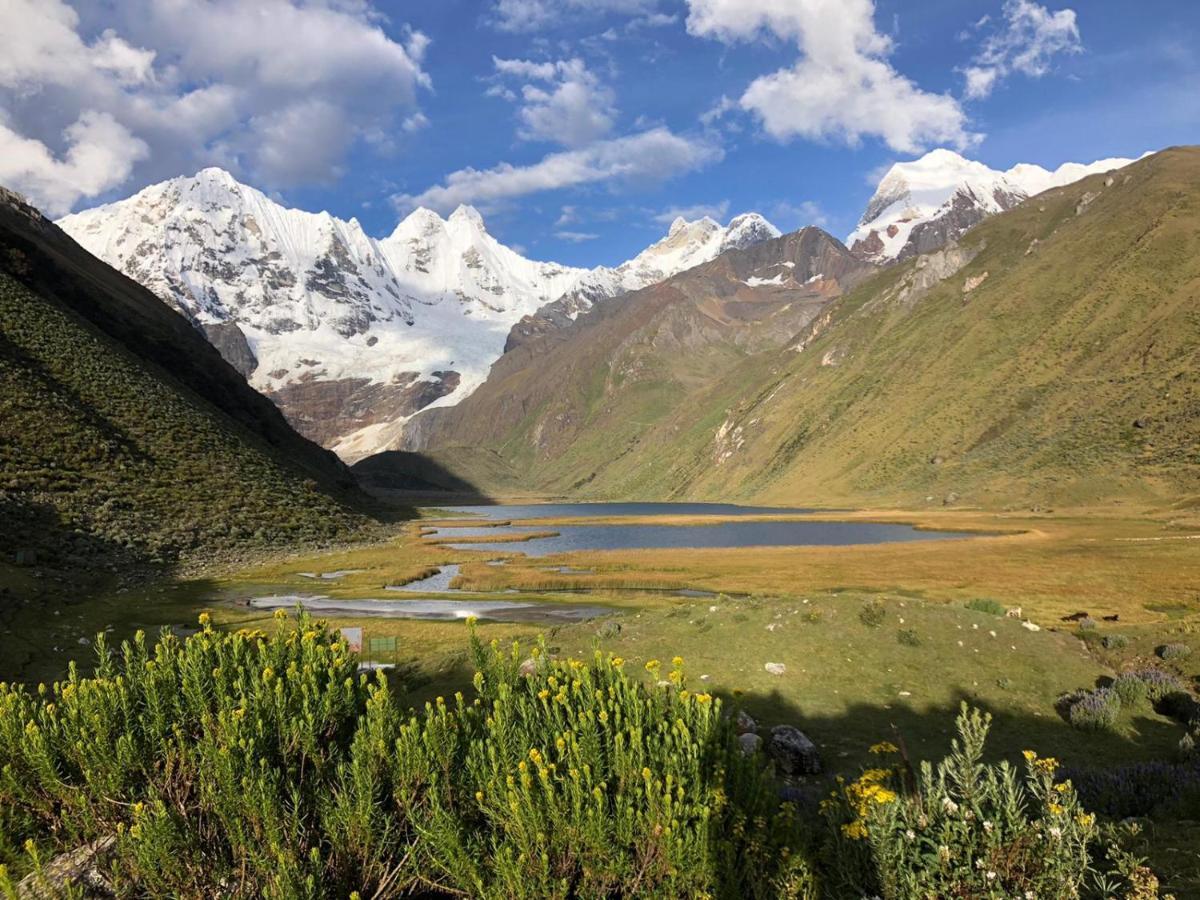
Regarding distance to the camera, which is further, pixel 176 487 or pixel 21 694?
pixel 176 487

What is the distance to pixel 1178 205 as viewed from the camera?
162 m

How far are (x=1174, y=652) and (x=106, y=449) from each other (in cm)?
8139

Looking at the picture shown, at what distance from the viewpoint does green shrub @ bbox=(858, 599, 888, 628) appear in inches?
977

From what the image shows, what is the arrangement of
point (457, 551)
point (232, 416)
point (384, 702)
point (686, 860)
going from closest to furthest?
point (686, 860) < point (384, 702) < point (457, 551) < point (232, 416)

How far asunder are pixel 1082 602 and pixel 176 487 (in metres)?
79.6

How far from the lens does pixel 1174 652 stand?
2261 cm

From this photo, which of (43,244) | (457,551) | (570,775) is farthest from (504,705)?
(43,244)

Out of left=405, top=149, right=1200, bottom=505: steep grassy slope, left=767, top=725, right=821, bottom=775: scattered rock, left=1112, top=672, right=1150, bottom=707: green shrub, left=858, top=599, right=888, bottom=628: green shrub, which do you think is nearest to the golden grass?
left=858, top=599, right=888, bottom=628: green shrub

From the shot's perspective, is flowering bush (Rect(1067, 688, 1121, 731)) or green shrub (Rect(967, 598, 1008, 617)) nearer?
flowering bush (Rect(1067, 688, 1121, 731))

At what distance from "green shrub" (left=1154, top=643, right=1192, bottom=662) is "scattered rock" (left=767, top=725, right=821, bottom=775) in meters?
15.2

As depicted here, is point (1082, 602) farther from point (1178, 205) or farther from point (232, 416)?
point (1178, 205)

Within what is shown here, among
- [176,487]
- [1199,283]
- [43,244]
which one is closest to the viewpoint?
[176,487]

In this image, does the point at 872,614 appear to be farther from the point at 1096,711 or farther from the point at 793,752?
the point at 793,752

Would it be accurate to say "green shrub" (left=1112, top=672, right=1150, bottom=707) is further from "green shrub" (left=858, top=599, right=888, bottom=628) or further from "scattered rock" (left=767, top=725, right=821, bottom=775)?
"scattered rock" (left=767, top=725, right=821, bottom=775)
